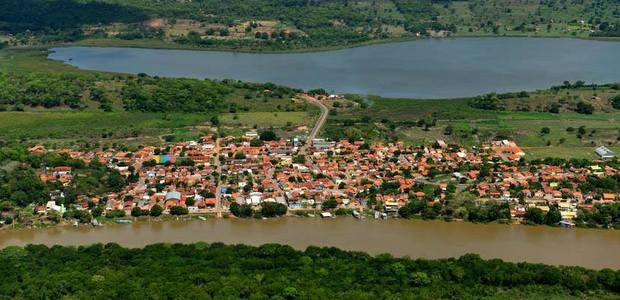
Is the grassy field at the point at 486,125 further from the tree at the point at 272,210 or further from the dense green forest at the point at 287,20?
the dense green forest at the point at 287,20

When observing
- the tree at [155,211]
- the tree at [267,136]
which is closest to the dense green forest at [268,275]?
the tree at [155,211]

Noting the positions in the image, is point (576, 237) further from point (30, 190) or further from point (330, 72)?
point (330, 72)

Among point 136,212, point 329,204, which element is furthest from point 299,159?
point 136,212

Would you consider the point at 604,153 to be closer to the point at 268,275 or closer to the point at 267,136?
the point at 267,136

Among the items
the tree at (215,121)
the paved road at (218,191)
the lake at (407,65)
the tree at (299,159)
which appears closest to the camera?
the paved road at (218,191)

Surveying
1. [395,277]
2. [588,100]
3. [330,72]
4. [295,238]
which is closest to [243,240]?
[295,238]

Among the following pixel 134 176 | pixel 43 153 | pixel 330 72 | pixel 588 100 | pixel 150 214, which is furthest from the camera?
pixel 330 72

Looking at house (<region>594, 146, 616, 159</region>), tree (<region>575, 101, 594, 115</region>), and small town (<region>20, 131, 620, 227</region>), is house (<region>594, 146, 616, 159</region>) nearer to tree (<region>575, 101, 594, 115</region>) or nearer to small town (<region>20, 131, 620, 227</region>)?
small town (<region>20, 131, 620, 227</region>)
